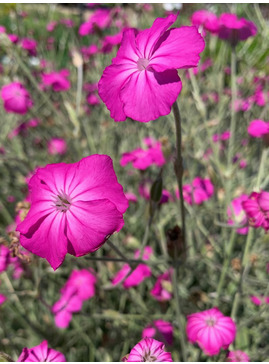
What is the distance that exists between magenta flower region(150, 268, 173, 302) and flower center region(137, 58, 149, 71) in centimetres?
54

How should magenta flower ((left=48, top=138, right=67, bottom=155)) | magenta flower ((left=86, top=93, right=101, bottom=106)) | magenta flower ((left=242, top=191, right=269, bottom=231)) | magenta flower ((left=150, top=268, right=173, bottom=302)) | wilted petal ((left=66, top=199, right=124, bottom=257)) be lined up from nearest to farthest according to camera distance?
wilted petal ((left=66, top=199, right=124, bottom=257)) < magenta flower ((left=242, top=191, right=269, bottom=231)) < magenta flower ((left=150, top=268, right=173, bottom=302)) < magenta flower ((left=48, top=138, right=67, bottom=155)) < magenta flower ((left=86, top=93, right=101, bottom=106))

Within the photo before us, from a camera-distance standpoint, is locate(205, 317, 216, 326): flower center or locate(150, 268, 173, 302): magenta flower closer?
locate(205, 317, 216, 326): flower center

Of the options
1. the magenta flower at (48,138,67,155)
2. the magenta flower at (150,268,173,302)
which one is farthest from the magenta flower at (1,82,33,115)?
the magenta flower at (150,268,173,302)

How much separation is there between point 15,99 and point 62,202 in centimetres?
88

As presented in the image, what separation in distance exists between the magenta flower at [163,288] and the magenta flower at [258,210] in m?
0.30

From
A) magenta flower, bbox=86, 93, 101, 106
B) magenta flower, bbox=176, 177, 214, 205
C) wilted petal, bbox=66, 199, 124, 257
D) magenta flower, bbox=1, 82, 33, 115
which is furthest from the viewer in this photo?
magenta flower, bbox=86, 93, 101, 106

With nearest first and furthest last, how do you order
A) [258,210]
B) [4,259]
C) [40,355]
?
1. [40,355]
2. [258,210]
3. [4,259]

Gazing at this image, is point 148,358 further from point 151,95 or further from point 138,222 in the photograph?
point 138,222

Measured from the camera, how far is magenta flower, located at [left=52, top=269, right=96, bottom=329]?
0.99 metres

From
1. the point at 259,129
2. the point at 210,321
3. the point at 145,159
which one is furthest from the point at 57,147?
the point at 210,321

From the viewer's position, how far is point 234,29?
0.99 meters

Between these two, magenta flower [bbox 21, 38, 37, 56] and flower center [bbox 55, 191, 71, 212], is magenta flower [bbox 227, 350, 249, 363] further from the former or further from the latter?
magenta flower [bbox 21, 38, 37, 56]

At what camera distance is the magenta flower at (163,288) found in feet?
3.07

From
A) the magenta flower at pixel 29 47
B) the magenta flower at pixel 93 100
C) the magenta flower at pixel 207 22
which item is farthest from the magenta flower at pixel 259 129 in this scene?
the magenta flower at pixel 29 47
